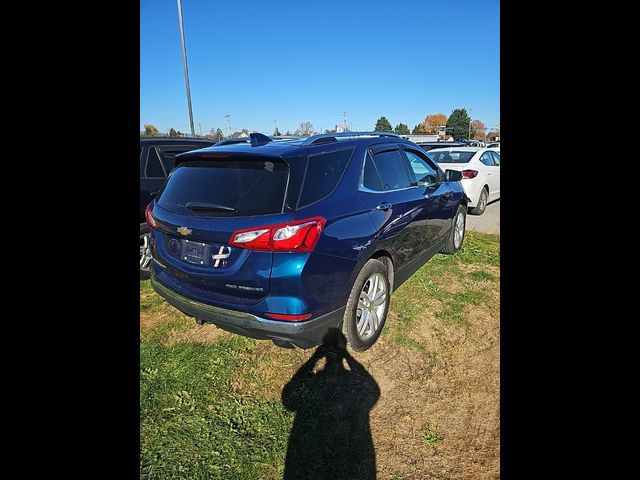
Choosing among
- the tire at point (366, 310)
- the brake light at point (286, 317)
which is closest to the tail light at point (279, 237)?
the brake light at point (286, 317)

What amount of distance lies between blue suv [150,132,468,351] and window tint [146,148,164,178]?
2.06 metres

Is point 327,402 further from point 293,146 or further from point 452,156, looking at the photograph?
point 452,156

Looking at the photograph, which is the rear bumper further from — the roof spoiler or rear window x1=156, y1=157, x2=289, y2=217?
the roof spoiler

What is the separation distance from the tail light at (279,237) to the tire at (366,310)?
2.26 feet

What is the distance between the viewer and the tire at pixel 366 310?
276 cm

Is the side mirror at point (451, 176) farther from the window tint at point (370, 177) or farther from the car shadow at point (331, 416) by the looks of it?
the car shadow at point (331, 416)

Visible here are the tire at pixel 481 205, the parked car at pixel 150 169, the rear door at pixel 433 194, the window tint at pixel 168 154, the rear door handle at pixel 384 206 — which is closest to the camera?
the rear door handle at pixel 384 206

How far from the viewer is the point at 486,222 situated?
26.8 feet

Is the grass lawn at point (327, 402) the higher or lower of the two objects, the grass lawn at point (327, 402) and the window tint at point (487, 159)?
the lower

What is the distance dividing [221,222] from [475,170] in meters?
7.86

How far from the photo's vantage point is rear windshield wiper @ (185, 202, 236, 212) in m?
2.43
